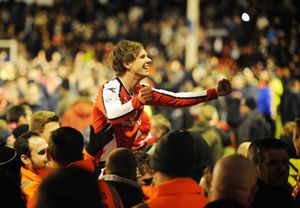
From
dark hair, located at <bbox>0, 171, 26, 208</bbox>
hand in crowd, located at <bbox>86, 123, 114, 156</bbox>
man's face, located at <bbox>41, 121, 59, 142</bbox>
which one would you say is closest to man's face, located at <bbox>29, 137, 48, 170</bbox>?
hand in crowd, located at <bbox>86, 123, 114, 156</bbox>

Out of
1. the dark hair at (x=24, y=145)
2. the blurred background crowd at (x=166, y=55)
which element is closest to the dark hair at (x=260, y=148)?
the dark hair at (x=24, y=145)

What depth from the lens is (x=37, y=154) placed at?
27.0 feet

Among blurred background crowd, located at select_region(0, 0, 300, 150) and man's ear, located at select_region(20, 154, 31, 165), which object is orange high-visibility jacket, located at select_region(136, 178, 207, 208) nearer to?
man's ear, located at select_region(20, 154, 31, 165)

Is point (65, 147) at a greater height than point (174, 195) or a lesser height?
greater

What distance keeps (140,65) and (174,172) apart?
2944mm

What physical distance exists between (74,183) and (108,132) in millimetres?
3815

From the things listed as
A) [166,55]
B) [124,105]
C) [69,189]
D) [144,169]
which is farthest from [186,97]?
[166,55]

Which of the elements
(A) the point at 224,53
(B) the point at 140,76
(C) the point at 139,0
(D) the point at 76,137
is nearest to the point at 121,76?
(B) the point at 140,76

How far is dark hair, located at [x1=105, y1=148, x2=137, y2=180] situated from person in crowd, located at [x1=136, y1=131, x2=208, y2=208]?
1.15 meters

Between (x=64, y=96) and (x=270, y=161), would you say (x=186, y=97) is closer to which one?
(x=270, y=161)

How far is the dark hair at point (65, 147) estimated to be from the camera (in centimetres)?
697

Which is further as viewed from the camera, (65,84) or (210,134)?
(65,84)

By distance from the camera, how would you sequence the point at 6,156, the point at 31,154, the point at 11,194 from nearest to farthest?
Result: the point at 11,194 → the point at 6,156 → the point at 31,154

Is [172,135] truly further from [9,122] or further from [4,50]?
[4,50]
